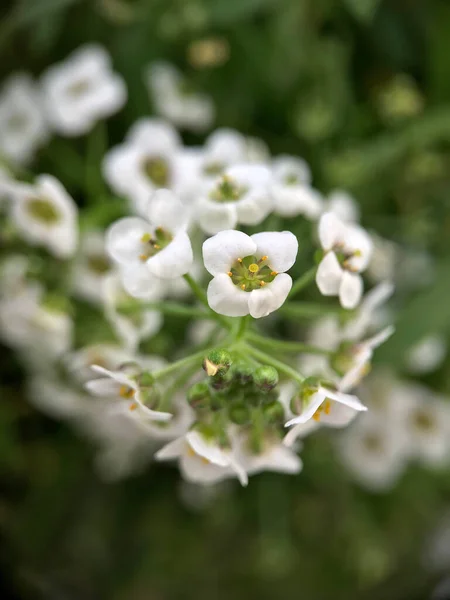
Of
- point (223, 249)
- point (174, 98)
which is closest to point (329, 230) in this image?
point (223, 249)

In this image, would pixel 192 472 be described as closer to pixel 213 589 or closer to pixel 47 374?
pixel 47 374

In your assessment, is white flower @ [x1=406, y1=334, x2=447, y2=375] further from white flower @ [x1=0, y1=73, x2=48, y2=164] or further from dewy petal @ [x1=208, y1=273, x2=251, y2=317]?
white flower @ [x1=0, y1=73, x2=48, y2=164]

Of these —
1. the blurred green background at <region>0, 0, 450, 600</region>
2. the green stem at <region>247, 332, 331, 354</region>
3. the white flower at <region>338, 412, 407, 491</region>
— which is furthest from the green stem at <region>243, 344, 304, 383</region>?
the white flower at <region>338, 412, 407, 491</region>

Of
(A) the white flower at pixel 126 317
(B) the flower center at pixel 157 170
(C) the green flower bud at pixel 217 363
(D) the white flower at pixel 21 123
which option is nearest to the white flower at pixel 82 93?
(D) the white flower at pixel 21 123

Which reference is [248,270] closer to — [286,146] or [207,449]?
[207,449]

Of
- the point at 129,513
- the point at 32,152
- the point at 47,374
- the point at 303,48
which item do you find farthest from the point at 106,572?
the point at 303,48

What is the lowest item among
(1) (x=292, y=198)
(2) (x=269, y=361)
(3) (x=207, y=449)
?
(3) (x=207, y=449)

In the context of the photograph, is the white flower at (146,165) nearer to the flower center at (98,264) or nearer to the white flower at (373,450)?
the flower center at (98,264)
